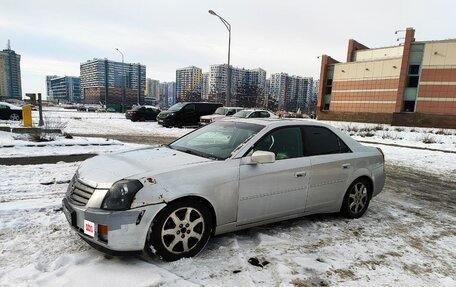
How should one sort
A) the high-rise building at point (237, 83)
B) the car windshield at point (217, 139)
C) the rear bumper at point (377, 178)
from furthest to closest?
the high-rise building at point (237, 83) < the rear bumper at point (377, 178) < the car windshield at point (217, 139)

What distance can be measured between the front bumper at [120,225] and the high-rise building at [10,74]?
118683mm

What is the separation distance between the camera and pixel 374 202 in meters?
6.09

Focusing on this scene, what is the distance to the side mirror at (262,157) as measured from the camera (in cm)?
379

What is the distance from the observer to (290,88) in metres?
111

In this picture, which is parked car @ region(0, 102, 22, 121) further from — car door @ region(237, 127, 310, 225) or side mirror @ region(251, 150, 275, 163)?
side mirror @ region(251, 150, 275, 163)

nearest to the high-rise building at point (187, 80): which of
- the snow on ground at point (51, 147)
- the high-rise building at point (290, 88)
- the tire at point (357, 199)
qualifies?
the high-rise building at point (290, 88)

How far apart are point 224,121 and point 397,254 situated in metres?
2.93

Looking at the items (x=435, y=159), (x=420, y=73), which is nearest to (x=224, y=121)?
(x=435, y=159)

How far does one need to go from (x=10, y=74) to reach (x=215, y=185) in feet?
419

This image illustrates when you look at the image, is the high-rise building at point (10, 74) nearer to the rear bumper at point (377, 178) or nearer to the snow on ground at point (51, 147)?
the snow on ground at point (51, 147)

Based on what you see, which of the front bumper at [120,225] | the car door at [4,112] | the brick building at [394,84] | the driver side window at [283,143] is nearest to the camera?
the front bumper at [120,225]

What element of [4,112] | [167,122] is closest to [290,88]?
[167,122]

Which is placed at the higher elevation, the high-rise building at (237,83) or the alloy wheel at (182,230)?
the high-rise building at (237,83)

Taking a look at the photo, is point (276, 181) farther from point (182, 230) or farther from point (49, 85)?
point (49, 85)
